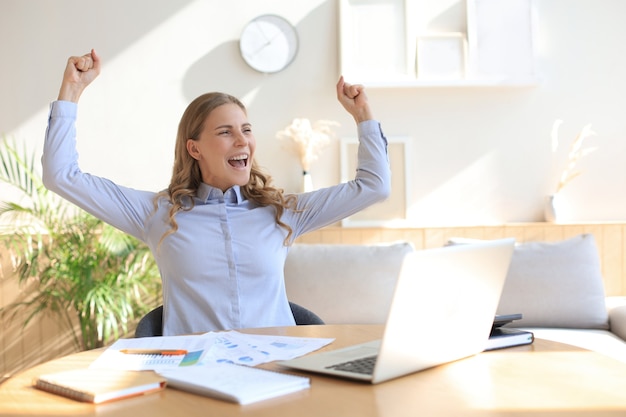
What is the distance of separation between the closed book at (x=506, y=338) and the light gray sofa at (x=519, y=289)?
1762 mm

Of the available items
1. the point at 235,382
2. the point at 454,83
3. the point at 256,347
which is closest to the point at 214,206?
the point at 256,347

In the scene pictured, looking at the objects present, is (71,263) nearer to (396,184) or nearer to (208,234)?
(396,184)

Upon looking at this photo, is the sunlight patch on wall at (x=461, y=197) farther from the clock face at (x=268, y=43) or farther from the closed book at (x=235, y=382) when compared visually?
the closed book at (x=235, y=382)

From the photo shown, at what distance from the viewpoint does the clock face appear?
13.6ft

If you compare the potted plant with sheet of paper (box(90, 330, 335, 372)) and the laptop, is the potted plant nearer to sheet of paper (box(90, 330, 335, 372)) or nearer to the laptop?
sheet of paper (box(90, 330, 335, 372))

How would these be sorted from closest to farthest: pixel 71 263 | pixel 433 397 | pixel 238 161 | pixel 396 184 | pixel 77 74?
1. pixel 433 397
2. pixel 77 74
3. pixel 238 161
4. pixel 71 263
5. pixel 396 184

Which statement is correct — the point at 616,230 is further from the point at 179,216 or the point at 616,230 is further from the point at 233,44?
the point at 179,216

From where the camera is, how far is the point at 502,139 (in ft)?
13.7

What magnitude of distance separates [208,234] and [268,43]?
207 cm

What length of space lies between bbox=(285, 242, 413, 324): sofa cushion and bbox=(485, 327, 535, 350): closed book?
68.1 inches

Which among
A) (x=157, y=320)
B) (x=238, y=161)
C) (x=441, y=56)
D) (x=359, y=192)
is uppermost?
(x=441, y=56)

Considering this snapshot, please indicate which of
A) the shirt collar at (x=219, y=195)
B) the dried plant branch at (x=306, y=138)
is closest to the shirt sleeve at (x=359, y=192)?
the shirt collar at (x=219, y=195)

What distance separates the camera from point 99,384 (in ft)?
4.34

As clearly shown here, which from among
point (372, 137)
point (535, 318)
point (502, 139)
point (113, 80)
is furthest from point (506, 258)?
point (113, 80)
